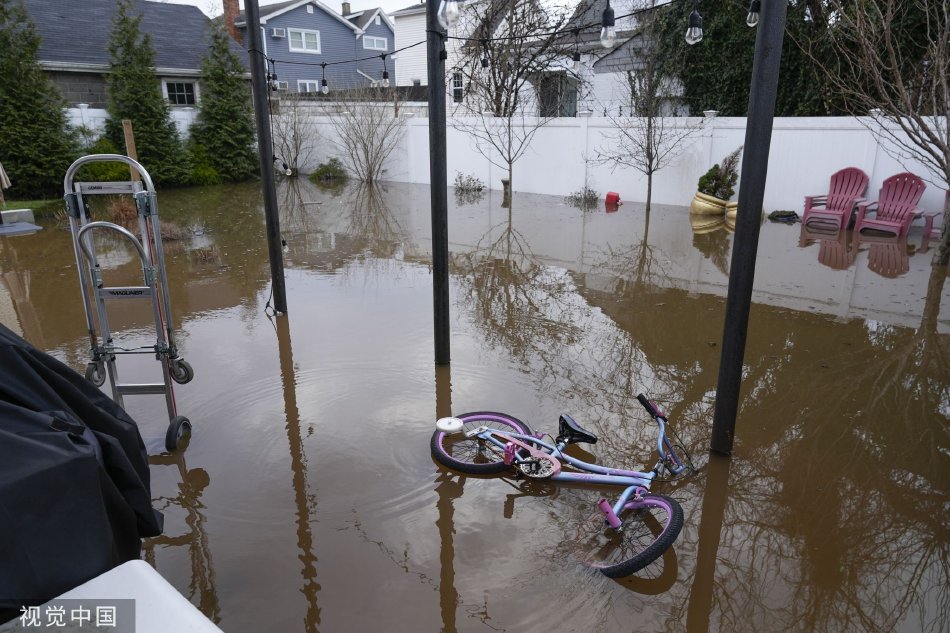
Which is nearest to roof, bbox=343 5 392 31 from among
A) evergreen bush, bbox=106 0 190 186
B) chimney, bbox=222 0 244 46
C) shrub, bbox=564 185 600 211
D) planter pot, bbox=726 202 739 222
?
chimney, bbox=222 0 244 46

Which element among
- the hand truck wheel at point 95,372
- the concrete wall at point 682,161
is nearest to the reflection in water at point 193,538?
the hand truck wheel at point 95,372

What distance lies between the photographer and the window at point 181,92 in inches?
802

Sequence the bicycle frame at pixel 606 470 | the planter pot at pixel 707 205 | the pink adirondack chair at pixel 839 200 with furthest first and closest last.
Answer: the planter pot at pixel 707 205
the pink adirondack chair at pixel 839 200
the bicycle frame at pixel 606 470

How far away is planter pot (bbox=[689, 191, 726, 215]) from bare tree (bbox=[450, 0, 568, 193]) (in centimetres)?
452

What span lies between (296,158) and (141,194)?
1743 centimetres

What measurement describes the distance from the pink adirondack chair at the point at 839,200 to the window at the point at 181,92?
18.1 meters

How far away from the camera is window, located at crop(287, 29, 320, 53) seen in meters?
28.5

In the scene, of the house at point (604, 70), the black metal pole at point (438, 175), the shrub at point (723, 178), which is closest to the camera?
the black metal pole at point (438, 175)

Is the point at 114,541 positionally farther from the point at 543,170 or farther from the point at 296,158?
the point at 296,158

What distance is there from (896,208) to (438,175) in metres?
9.66

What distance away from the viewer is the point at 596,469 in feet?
12.3

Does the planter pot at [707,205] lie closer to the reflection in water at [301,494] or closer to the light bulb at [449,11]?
the reflection in water at [301,494]

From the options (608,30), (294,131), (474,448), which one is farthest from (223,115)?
(474,448)

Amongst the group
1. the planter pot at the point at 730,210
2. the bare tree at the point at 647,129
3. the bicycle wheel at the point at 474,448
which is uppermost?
the bare tree at the point at 647,129
